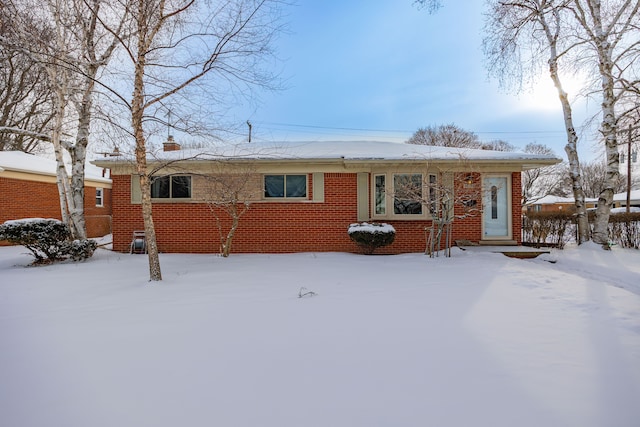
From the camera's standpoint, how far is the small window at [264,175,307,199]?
10.4 metres

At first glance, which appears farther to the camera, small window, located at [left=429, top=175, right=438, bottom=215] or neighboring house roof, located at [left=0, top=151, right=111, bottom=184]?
neighboring house roof, located at [left=0, top=151, right=111, bottom=184]

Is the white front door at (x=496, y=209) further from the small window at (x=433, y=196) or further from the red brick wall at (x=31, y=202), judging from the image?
the red brick wall at (x=31, y=202)

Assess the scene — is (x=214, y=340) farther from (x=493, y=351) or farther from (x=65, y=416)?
(x=493, y=351)

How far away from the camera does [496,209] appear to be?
10367 millimetres

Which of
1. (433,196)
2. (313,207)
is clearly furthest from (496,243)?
(313,207)

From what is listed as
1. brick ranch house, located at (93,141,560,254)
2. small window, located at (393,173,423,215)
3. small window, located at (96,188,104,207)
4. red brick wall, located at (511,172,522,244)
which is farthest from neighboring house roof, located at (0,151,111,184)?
red brick wall, located at (511,172,522,244)

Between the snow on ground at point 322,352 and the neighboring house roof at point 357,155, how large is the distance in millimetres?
4258

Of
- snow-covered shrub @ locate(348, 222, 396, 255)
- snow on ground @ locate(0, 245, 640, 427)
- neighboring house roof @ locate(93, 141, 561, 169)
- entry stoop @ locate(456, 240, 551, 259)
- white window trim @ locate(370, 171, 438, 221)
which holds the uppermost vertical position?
neighboring house roof @ locate(93, 141, 561, 169)

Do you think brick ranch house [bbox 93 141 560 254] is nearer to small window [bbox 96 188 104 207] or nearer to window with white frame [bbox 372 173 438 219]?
window with white frame [bbox 372 173 438 219]

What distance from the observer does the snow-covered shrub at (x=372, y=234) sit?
30.2 ft

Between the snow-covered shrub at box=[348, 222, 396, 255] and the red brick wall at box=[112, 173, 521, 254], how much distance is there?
85 cm

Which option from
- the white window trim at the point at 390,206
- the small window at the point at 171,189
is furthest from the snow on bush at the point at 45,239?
the white window trim at the point at 390,206

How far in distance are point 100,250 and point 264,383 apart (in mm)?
10854

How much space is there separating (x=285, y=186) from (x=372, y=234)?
3208 millimetres
